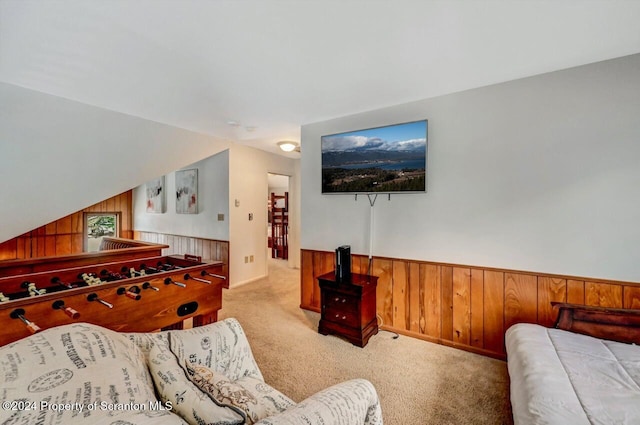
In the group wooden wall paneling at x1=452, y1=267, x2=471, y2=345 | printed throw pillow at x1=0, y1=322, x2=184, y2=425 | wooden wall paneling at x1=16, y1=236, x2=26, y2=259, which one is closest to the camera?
printed throw pillow at x1=0, y1=322, x2=184, y2=425

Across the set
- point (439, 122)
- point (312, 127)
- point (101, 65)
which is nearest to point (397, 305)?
point (439, 122)

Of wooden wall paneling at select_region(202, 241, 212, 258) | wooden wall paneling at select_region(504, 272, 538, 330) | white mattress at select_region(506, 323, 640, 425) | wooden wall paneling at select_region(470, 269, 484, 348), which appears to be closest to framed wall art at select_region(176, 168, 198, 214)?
wooden wall paneling at select_region(202, 241, 212, 258)

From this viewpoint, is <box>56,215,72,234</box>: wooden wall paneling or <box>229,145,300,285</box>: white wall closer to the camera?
<box>229,145,300,285</box>: white wall

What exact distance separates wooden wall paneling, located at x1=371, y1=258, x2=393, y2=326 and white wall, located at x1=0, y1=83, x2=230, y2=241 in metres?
2.97

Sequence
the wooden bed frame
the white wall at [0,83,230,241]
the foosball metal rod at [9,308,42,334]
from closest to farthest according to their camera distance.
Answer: the foosball metal rod at [9,308,42,334] < the wooden bed frame < the white wall at [0,83,230,241]

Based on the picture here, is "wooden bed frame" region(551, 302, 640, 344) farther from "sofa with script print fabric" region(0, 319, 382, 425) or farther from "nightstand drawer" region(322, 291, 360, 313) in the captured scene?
"sofa with script print fabric" region(0, 319, 382, 425)

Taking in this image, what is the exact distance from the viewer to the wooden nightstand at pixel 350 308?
2523 millimetres

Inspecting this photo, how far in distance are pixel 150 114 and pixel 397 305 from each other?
3.34 metres

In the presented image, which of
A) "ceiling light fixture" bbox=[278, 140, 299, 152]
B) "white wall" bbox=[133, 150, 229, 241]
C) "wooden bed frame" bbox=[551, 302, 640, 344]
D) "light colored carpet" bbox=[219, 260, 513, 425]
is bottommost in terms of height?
"light colored carpet" bbox=[219, 260, 513, 425]

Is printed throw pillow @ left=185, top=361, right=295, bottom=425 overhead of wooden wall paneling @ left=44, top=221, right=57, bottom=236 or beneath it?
beneath

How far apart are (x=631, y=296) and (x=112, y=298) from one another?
349cm

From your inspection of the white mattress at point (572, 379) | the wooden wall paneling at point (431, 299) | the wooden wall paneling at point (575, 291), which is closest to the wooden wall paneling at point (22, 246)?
the wooden wall paneling at point (431, 299)

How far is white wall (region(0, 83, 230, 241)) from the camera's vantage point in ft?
7.52

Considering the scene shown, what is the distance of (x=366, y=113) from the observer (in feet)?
9.62
